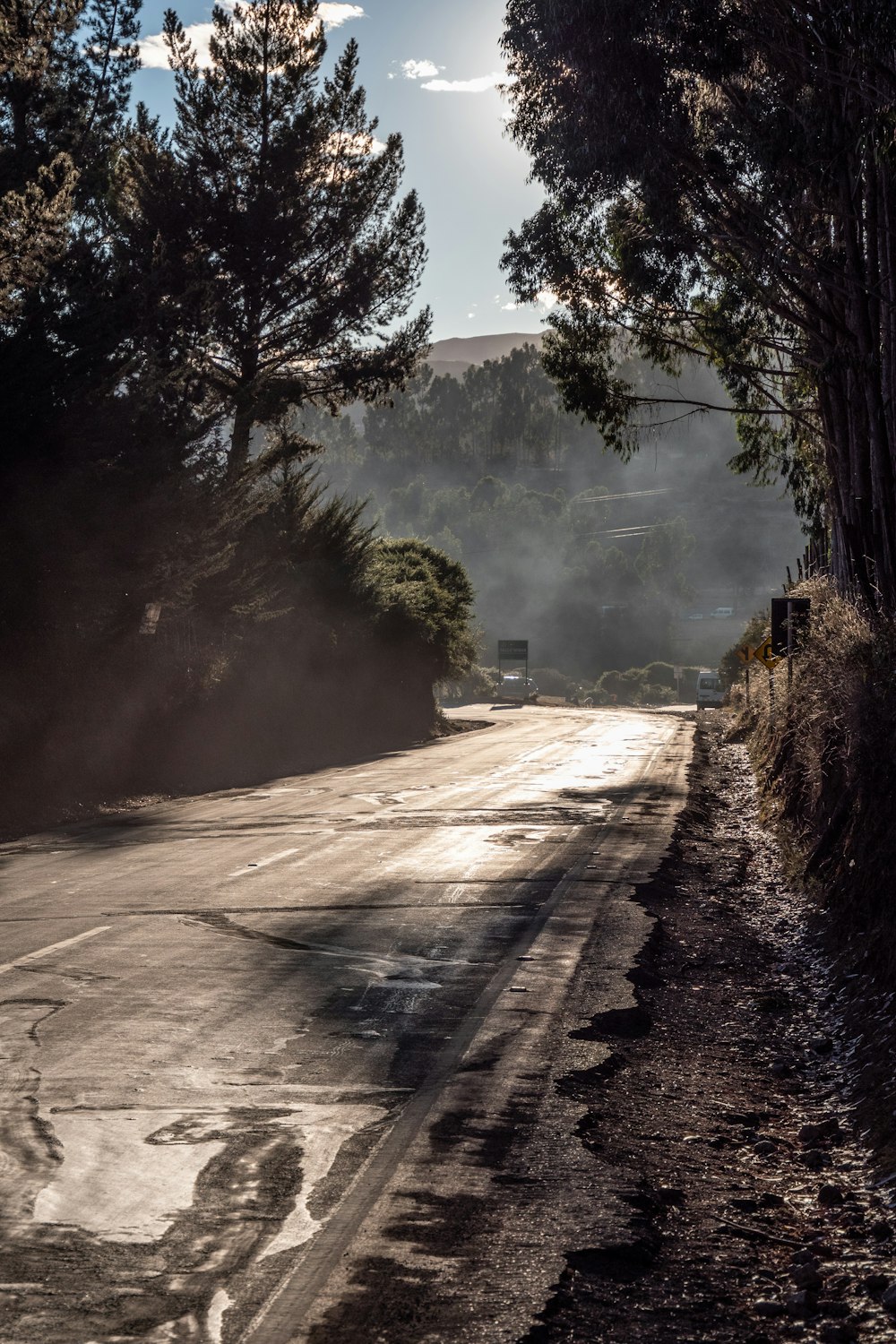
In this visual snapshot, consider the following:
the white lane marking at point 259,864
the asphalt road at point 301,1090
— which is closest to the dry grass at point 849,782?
the asphalt road at point 301,1090

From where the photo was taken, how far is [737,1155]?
5.67m

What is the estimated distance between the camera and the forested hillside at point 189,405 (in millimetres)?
19906

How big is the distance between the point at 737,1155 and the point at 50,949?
17.1 ft

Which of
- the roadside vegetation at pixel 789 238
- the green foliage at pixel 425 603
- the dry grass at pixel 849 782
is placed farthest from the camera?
the green foliage at pixel 425 603

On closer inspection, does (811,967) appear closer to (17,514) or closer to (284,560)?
(17,514)

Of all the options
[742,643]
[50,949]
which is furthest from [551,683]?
[50,949]

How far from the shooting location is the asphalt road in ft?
13.3

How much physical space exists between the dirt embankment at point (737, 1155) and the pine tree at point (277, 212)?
2281cm

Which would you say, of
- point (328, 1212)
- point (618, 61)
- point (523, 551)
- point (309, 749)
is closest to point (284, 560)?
A: point (309, 749)

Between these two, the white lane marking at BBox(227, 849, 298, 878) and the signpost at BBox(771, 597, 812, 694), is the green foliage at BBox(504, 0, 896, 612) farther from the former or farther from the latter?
the white lane marking at BBox(227, 849, 298, 878)

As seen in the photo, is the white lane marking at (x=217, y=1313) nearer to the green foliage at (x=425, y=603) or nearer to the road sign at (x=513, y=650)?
the green foliage at (x=425, y=603)

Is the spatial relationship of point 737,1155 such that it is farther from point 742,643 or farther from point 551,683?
point 551,683

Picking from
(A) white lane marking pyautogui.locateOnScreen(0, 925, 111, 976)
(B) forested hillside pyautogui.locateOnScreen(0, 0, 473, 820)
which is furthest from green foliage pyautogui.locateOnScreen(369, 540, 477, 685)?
(A) white lane marking pyautogui.locateOnScreen(0, 925, 111, 976)

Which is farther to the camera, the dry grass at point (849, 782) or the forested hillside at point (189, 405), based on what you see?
the forested hillside at point (189, 405)
